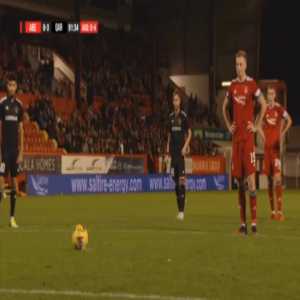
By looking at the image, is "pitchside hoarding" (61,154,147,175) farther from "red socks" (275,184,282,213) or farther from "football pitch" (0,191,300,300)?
"football pitch" (0,191,300,300)

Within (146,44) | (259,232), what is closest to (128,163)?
(146,44)

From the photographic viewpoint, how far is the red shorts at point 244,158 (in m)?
11.3

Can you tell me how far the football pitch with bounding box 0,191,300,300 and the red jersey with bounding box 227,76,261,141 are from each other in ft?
4.86

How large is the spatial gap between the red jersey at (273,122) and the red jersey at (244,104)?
440 cm

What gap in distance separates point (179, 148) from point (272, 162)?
1.91 meters

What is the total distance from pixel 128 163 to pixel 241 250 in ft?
84.8

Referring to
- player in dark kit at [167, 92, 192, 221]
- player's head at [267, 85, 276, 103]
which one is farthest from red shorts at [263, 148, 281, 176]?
player in dark kit at [167, 92, 192, 221]

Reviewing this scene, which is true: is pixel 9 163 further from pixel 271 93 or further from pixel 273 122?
pixel 273 122

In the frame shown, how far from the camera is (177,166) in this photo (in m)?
15.3

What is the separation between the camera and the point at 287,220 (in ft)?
49.8

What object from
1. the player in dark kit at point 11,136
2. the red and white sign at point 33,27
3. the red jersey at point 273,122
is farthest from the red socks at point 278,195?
the red and white sign at point 33,27

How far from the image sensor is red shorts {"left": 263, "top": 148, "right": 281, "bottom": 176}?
15.7 m

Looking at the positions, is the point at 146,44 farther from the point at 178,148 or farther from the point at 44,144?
the point at 178,148

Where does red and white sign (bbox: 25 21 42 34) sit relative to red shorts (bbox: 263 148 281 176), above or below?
above
